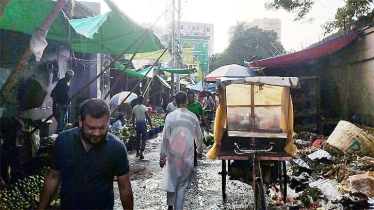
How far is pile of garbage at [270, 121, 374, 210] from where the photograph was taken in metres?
5.22

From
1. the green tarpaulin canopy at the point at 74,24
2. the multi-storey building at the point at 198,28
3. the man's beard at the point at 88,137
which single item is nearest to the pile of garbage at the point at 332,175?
the man's beard at the point at 88,137

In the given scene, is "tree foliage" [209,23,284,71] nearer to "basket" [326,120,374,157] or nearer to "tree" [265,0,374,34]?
"tree" [265,0,374,34]

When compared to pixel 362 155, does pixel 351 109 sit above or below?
above

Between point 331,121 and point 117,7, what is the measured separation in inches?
333

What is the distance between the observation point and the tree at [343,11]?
11.7 metres

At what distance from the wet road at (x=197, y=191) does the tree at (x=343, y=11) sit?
7448 millimetres

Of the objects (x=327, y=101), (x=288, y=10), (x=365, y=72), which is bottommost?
(x=327, y=101)

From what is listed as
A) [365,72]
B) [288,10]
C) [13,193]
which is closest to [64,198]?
[13,193]

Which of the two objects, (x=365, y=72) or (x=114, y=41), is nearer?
(x=114, y=41)

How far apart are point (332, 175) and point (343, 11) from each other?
8.37m

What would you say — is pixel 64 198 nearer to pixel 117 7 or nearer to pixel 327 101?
pixel 117 7

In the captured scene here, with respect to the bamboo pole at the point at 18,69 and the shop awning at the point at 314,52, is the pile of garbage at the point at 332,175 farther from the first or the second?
the bamboo pole at the point at 18,69

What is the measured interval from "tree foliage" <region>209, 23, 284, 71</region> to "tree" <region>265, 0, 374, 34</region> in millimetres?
26967

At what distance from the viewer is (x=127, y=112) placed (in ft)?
62.7
